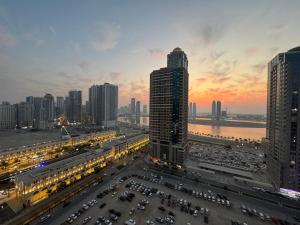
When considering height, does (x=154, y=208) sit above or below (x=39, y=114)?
below

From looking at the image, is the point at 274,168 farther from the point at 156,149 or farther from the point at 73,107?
the point at 73,107

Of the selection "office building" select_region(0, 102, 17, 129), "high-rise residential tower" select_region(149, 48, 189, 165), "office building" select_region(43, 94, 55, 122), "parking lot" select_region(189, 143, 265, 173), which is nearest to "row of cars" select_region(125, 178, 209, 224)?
"high-rise residential tower" select_region(149, 48, 189, 165)

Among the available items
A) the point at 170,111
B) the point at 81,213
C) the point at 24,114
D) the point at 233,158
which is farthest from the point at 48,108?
the point at 233,158

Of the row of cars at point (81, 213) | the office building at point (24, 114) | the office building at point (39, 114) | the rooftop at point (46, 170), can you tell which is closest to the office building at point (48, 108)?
the office building at point (39, 114)

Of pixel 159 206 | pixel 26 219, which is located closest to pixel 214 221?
pixel 159 206

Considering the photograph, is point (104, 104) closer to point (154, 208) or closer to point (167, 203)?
point (167, 203)

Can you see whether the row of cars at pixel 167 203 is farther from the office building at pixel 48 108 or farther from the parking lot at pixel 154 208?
the office building at pixel 48 108
